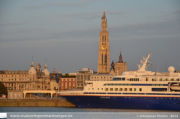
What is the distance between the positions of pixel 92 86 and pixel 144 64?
11.7 m

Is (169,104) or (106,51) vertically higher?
(106,51)

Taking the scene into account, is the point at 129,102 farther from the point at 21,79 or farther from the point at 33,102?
the point at 21,79

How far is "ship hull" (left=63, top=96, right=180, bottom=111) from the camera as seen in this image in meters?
87.2

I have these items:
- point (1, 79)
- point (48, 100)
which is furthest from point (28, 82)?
point (48, 100)

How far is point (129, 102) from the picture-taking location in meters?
88.2

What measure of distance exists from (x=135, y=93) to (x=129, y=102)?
81.5 inches

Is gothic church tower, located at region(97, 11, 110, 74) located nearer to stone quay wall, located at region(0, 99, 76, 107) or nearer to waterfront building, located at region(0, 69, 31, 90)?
waterfront building, located at region(0, 69, 31, 90)

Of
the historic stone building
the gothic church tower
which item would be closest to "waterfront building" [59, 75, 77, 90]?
the historic stone building
